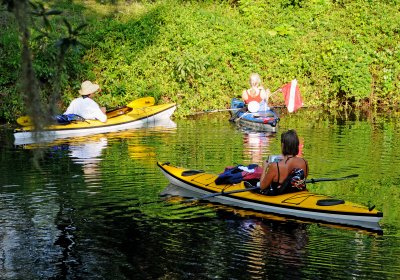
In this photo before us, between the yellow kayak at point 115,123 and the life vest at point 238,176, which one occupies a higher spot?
the yellow kayak at point 115,123

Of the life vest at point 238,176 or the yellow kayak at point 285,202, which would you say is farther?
the life vest at point 238,176

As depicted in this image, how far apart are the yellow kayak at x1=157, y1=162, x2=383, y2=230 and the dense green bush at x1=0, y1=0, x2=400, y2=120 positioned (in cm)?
1041

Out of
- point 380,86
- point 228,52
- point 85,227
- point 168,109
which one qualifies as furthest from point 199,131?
point 85,227

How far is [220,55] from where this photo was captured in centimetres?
2267

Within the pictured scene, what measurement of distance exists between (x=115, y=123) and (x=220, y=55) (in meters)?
5.18

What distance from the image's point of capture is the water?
309 inches

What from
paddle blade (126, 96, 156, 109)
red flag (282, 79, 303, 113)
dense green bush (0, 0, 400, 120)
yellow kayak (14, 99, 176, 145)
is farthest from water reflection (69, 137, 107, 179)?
red flag (282, 79, 303, 113)

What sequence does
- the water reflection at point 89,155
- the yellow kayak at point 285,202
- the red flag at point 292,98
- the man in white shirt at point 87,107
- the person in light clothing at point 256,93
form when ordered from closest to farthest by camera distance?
the yellow kayak at point 285,202
the water reflection at point 89,155
the man in white shirt at point 87,107
the person in light clothing at point 256,93
the red flag at point 292,98

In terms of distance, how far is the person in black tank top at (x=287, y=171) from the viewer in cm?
966

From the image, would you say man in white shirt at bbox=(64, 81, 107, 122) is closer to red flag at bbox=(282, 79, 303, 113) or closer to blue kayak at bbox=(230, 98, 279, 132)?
blue kayak at bbox=(230, 98, 279, 132)

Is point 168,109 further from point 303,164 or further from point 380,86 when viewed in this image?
point 303,164

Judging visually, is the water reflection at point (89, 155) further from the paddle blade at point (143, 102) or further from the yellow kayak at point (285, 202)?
the paddle blade at point (143, 102)

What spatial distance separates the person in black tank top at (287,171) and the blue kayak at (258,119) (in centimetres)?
809

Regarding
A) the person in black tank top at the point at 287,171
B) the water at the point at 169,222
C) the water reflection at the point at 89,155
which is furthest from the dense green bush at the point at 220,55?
the person in black tank top at the point at 287,171
